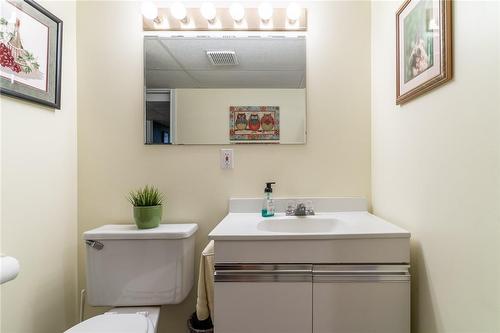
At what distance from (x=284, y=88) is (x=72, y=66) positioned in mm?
1215

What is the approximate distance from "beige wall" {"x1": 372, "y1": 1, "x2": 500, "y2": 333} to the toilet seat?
1.13 metres

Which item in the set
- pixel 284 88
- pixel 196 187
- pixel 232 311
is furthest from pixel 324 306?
pixel 284 88

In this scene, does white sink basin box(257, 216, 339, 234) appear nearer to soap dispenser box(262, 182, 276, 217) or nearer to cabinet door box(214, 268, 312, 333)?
soap dispenser box(262, 182, 276, 217)

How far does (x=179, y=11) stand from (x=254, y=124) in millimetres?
748

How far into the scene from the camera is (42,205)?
1239 mm

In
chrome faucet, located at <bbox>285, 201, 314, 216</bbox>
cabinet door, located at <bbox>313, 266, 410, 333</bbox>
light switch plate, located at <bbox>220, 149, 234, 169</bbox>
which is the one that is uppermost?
light switch plate, located at <bbox>220, 149, 234, 169</bbox>

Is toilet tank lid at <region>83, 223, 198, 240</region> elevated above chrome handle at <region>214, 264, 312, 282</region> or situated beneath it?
elevated above

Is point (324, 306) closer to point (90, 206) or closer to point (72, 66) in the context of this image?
point (90, 206)

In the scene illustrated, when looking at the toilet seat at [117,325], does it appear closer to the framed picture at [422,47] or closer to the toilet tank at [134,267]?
the toilet tank at [134,267]

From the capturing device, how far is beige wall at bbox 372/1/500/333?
28.0 inches

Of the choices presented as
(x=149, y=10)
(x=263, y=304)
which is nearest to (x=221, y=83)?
(x=149, y=10)

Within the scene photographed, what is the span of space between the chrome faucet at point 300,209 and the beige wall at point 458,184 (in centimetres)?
41

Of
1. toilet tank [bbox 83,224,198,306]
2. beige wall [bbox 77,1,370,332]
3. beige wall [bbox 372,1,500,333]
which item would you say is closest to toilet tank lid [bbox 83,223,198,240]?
toilet tank [bbox 83,224,198,306]

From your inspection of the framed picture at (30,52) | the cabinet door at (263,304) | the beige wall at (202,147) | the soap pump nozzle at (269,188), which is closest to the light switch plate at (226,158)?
the beige wall at (202,147)
